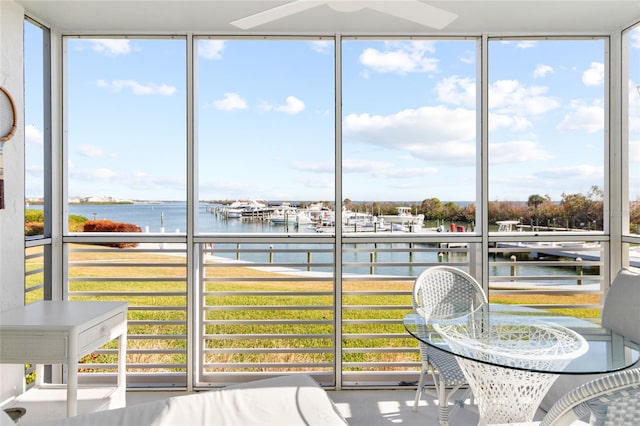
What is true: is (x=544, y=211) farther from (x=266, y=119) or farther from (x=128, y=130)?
(x=128, y=130)

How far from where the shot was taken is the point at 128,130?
4.28 metres

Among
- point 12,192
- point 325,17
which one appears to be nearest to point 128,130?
point 12,192

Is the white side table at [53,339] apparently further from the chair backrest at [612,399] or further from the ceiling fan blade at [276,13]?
the chair backrest at [612,399]

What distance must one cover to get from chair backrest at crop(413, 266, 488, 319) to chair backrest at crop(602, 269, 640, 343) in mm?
687

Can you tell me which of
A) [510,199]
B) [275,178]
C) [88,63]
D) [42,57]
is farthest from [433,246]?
[88,63]

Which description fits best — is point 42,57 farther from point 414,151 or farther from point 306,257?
point 414,151

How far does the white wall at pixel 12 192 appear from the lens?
2660 millimetres

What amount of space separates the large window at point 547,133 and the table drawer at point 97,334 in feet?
8.70

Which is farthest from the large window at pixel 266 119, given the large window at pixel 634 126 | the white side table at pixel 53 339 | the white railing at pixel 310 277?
the large window at pixel 634 126

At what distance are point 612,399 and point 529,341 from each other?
0.98 meters

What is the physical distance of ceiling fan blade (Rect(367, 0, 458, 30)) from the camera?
2.69 meters

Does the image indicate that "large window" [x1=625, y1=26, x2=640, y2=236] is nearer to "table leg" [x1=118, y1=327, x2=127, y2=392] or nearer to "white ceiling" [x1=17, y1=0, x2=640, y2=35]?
"white ceiling" [x1=17, y1=0, x2=640, y2=35]

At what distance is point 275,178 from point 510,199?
1982 mm

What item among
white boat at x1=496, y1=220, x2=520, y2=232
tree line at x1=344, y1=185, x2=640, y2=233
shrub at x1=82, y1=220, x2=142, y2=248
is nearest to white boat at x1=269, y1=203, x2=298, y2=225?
tree line at x1=344, y1=185, x2=640, y2=233
